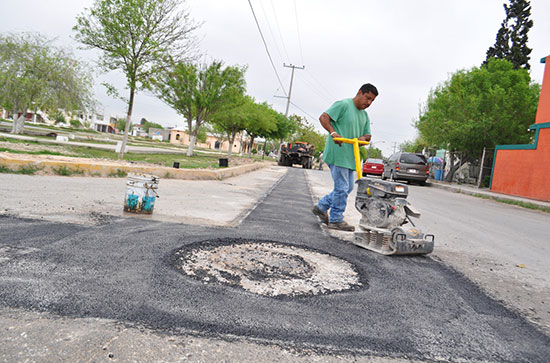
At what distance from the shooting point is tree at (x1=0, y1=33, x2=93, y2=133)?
73.8ft

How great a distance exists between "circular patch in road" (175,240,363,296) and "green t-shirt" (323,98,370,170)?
1495mm

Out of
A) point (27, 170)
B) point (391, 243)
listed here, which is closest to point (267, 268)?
point (391, 243)

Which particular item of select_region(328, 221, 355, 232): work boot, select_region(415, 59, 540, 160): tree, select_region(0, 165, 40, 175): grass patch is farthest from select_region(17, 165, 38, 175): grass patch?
select_region(415, 59, 540, 160): tree

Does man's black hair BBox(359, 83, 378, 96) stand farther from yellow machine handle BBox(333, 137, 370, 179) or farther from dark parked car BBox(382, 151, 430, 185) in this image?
dark parked car BBox(382, 151, 430, 185)

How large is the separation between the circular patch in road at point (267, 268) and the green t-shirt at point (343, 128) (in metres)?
1.50

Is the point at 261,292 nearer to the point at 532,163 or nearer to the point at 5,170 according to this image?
the point at 5,170

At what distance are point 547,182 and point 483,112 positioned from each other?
7.46 m

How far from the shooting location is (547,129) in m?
17.5

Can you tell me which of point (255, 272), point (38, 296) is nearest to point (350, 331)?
point (255, 272)

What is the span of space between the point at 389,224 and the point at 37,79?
25171mm

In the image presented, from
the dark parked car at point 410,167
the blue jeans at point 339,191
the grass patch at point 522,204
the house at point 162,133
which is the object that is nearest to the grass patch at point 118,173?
the blue jeans at point 339,191

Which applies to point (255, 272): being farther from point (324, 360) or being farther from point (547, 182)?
point (547, 182)

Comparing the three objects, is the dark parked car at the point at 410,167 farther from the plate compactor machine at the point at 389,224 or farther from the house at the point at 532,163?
the plate compactor machine at the point at 389,224

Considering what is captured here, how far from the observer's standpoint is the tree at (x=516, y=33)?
3256cm
